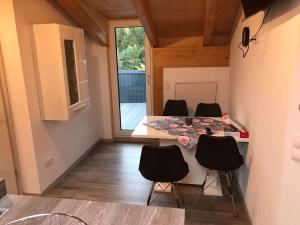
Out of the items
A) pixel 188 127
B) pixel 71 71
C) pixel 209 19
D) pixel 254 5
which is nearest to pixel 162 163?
pixel 188 127

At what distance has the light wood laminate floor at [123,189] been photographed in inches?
98.4

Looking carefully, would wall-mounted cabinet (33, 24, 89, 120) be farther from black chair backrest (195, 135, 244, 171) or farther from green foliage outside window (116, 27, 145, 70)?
black chair backrest (195, 135, 244, 171)

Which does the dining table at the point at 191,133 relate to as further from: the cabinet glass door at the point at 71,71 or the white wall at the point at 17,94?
the white wall at the point at 17,94

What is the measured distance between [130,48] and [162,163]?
2.66 meters

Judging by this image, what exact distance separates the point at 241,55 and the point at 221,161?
4.70 feet

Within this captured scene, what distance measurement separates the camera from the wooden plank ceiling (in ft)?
10.0

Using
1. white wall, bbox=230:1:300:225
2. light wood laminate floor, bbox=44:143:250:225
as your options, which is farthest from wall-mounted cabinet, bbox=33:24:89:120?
white wall, bbox=230:1:300:225

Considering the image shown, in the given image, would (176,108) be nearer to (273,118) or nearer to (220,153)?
(220,153)

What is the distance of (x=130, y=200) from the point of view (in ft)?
9.12

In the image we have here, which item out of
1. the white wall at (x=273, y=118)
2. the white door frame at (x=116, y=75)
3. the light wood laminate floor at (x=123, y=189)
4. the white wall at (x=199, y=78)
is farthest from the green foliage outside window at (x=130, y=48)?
the white wall at (x=273, y=118)

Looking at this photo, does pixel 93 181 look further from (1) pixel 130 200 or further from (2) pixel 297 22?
(2) pixel 297 22

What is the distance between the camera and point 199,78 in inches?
163

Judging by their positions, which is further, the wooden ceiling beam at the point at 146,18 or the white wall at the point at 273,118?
the wooden ceiling beam at the point at 146,18

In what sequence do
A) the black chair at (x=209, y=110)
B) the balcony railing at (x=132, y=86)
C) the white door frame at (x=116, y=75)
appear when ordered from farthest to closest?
the balcony railing at (x=132, y=86)
the white door frame at (x=116, y=75)
the black chair at (x=209, y=110)
